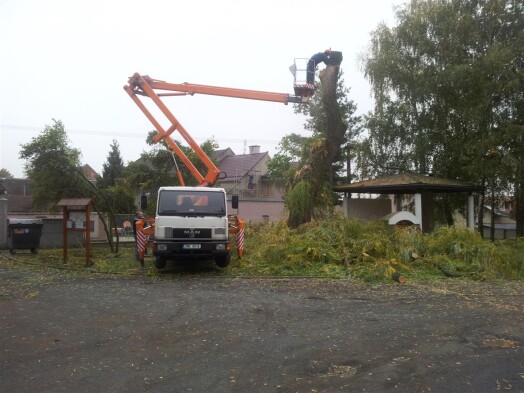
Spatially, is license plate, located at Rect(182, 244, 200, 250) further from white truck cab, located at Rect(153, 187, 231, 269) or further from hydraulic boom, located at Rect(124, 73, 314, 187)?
hydraulic boom, located at Rect(124, 73, 314, 187)

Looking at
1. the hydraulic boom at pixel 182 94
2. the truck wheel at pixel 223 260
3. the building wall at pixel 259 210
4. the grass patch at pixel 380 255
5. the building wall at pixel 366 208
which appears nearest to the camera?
the grass patch at pixel 380 255

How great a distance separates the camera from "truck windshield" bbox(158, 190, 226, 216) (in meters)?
13.6

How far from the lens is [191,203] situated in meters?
13.8

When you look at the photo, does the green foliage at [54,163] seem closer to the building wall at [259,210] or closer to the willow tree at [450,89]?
the willow tree at [450,89]

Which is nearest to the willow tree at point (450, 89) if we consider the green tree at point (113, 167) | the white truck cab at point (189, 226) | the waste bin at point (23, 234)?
the white truck cab at point (189, 226)

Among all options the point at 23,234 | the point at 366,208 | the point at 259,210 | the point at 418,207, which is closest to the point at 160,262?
the point at 23,234

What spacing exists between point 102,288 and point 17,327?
376 centimetres

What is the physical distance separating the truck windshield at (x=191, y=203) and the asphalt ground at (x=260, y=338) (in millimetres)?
2584

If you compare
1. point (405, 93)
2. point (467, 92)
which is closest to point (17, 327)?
point (467, 92)

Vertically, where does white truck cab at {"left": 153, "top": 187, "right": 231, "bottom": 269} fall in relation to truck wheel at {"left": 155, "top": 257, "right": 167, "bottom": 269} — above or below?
above

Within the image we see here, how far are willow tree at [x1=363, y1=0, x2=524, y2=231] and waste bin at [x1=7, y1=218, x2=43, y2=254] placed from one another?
60.6ft

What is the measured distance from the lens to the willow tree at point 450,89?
22.6 m

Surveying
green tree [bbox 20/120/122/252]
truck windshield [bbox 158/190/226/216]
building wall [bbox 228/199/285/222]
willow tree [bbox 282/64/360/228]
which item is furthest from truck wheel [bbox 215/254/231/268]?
building wall [bbox 228/199/285/222]

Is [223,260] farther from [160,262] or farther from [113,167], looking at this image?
[113,167]
